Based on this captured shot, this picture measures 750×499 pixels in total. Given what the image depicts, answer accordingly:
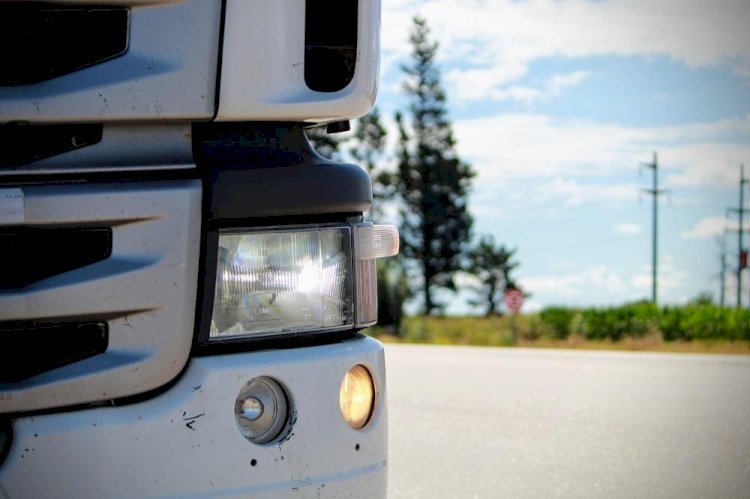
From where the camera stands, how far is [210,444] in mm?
2799

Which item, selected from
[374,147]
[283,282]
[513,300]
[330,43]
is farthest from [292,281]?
[374,147]

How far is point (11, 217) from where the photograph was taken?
8.67 feet

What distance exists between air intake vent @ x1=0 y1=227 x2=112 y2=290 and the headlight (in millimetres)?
317

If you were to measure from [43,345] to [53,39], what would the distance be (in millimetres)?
720

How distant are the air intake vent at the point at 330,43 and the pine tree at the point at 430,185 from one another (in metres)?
52.9

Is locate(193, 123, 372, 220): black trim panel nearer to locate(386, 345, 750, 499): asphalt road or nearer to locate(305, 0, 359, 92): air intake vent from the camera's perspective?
locate(305, 0, 359, 92): air intake vent

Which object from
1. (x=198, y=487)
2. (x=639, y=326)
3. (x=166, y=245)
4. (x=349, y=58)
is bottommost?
(x=639, y=326)

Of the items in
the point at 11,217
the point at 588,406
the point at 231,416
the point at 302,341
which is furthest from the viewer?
the point at 588,406

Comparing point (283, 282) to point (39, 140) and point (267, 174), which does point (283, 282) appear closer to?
point (267, 174)

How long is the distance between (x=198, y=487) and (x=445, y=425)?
17.3ft

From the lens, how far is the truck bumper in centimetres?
268

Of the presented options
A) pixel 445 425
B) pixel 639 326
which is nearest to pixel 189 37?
pixel 445 425

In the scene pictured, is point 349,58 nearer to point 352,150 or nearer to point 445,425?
point 445,425

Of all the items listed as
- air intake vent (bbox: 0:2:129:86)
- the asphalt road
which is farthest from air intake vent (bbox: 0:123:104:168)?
the asphalt road
